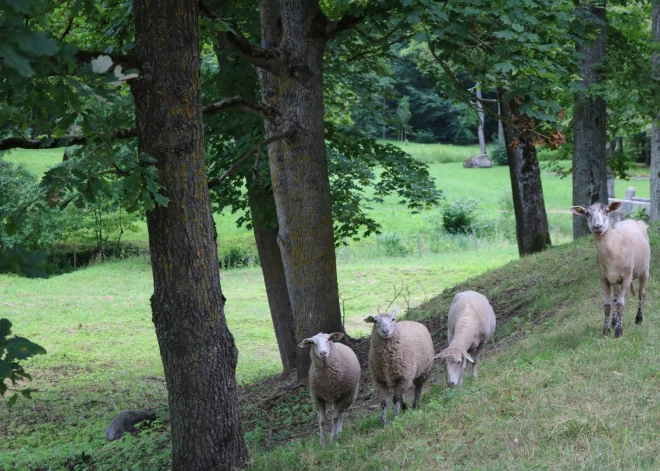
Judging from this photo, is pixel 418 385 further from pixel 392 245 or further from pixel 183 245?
pixel 392 245

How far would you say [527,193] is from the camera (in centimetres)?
1692

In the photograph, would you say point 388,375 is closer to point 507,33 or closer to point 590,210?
point 590,210

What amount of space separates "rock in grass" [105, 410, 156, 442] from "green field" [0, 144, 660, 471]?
288 mm

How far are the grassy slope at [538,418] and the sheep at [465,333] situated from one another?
0.28m

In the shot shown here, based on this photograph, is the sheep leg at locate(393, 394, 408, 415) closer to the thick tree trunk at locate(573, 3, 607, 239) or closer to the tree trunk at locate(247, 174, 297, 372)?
the tree trunk at locate(247, 174, 297, 372)

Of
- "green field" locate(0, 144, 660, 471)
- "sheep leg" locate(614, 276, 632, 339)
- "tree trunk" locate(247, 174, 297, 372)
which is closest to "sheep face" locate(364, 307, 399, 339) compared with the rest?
"green field" locate(0, 144, 660, 471)

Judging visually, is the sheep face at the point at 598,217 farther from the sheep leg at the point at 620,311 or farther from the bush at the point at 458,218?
the bush at the point at 458,218

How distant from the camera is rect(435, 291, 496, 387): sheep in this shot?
843cm

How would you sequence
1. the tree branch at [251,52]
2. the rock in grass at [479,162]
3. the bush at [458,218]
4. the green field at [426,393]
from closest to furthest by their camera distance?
the green field at [426,393]
the tree branch at [251,52]
the bush at [458,218]
the rock in grass at [479,162]

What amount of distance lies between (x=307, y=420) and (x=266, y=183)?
421 cm

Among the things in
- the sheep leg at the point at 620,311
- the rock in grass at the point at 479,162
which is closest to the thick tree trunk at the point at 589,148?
the sheep leg at the point at 620,311

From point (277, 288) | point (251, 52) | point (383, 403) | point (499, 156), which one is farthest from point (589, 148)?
point (499, 156)

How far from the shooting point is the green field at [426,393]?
20.0 feet

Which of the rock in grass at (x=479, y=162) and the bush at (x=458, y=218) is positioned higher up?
the rock in grass at (x=479, y=162)
